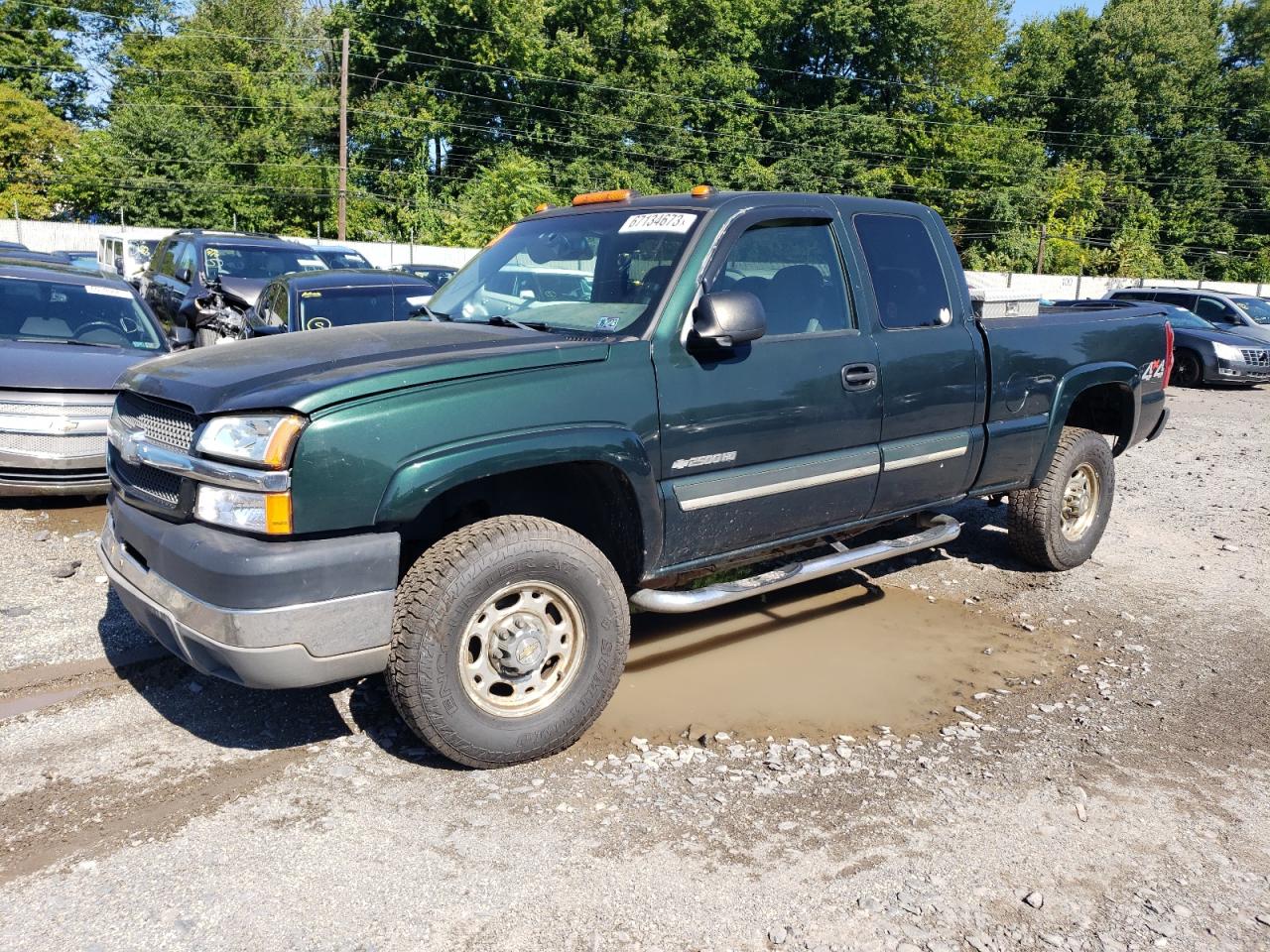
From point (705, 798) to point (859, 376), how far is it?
202 centimetres

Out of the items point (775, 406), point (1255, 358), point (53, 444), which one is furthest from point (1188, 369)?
point (53, 444)

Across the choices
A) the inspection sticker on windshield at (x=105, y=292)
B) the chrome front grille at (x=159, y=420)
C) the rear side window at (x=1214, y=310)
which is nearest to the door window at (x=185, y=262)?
the inspection sticker on windshield at (x=105, y=292)

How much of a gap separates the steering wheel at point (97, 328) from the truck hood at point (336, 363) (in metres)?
4.31

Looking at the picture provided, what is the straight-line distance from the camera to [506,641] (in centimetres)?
362

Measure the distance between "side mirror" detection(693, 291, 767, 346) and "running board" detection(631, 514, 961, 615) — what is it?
3.37 feet

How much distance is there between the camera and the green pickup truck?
3.27 m

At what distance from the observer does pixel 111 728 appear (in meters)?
3.98

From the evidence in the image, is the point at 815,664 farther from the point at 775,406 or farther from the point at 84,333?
the point at 84,333

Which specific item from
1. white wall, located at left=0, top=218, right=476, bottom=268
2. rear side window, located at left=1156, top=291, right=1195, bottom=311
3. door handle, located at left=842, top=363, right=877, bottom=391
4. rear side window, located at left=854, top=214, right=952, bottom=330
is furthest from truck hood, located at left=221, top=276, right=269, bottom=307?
white wall, located at left=0, top=218, right=476, bottom=268

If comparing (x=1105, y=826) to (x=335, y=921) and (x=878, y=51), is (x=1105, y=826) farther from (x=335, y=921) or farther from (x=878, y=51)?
(x=878, y=51)

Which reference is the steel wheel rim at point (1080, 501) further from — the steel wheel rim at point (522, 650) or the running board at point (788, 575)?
the steel wheel rim at point (522, 650)

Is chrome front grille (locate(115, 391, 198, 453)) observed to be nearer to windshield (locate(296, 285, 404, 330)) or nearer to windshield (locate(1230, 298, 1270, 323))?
windshield (locate(296, 285, 404, 330))

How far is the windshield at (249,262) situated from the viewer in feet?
47.1

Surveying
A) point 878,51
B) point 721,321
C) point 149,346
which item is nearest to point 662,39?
point 878,51
